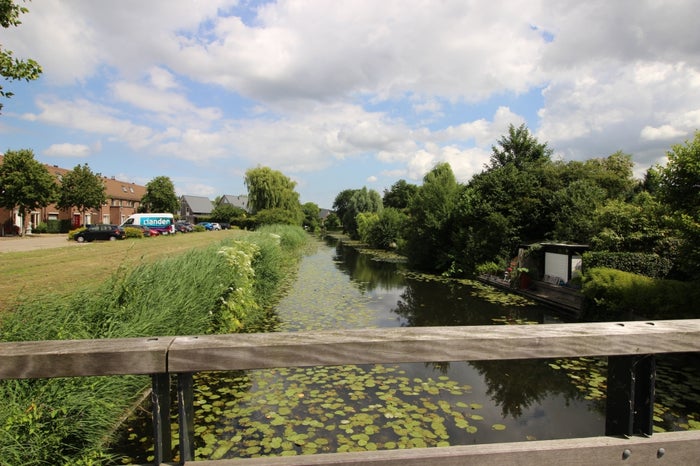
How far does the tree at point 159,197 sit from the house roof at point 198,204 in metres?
27.0

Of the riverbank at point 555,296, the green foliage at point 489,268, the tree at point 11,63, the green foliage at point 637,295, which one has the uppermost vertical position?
the tree at point 11,63

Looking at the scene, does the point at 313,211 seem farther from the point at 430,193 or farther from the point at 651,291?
the point at 651,291

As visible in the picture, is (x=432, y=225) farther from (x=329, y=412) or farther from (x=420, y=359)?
(x=420, y=359)

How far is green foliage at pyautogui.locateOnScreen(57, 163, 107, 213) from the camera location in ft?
147

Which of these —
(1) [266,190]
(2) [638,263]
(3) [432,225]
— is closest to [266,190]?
(1) [266,190]

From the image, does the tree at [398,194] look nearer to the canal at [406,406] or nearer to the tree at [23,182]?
the tree at [23,182]

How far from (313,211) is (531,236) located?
308ft

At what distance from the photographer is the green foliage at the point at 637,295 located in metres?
9.04

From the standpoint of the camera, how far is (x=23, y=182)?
36.4 meters

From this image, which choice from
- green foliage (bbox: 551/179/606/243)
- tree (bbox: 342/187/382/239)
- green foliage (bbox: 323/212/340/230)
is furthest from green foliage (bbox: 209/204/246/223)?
green foliage (bbox: 551/179/606/243)

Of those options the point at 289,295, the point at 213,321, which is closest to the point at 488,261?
the point at 289,295

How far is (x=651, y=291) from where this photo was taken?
382 inches

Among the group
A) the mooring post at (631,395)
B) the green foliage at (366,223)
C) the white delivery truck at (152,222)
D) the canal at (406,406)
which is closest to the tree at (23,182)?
the white delivery truck at (152,222)

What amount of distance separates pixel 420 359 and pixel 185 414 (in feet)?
2.74
